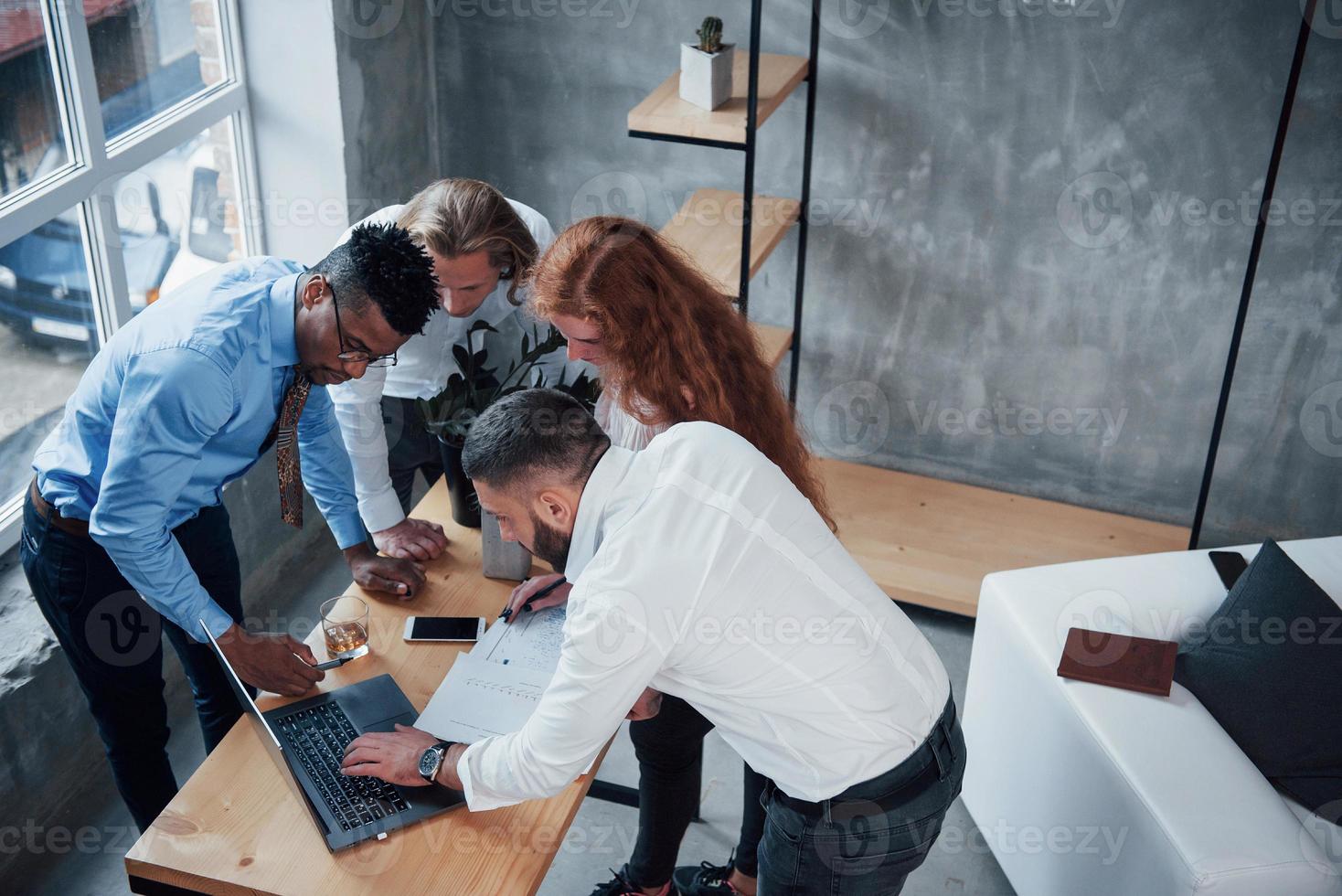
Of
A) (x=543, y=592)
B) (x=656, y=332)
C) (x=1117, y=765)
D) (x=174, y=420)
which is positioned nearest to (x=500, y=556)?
(x=543, y=592)

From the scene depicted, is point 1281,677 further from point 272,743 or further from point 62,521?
point 62,521

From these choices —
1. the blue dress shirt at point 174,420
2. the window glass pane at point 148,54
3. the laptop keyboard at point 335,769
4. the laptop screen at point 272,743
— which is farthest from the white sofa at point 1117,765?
the window glass pane at point 148,54

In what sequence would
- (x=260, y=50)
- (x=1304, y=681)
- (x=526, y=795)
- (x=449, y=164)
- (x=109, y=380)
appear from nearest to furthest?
(x=526, y=795), (x=109, y=380), (x=1304, y=681), (x=260, y=50), (x=449, y=164)

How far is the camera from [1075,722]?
2.29 m

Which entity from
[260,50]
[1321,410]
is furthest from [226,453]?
[1321,410]

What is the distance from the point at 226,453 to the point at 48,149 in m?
1.09

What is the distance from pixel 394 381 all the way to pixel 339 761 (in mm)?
1143

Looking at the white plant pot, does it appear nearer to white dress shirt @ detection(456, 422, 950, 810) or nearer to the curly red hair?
the curly red hair

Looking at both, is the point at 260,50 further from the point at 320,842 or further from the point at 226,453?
the point at 320,842

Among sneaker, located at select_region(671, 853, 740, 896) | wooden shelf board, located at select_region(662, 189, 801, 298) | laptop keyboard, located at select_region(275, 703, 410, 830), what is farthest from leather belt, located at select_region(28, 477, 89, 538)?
wooden shelf board, located at select_region(662, 189, 801, 298)

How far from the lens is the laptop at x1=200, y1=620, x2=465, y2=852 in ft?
5.42

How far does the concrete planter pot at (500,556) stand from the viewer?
217cm

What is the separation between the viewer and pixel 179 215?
10.3 feet

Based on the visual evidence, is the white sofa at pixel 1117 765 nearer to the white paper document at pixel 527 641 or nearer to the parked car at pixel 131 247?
the white paper document at pixel 527 641
